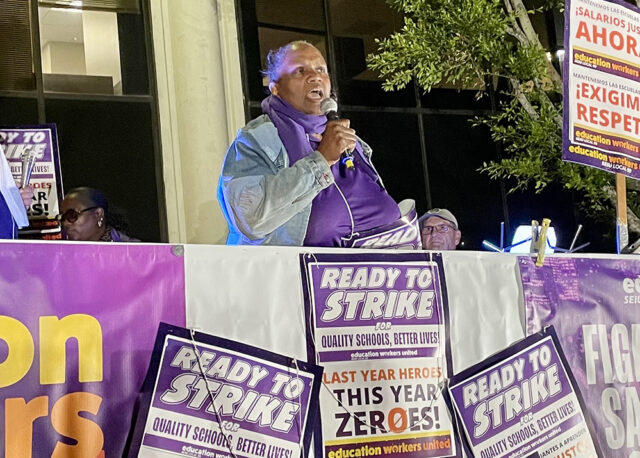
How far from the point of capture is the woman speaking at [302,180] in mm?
2941

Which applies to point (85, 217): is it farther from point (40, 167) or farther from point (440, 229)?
point (440, 229)

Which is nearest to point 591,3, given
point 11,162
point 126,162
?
point 11,162

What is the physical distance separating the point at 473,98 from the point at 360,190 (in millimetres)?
8367

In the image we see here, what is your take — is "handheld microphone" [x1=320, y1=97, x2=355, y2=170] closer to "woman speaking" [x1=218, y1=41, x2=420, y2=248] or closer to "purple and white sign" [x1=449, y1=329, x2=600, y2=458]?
"woman speaking" [x1=218, y1=41, x2=420, y2=248]

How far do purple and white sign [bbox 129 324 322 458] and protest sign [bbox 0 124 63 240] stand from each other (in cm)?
237

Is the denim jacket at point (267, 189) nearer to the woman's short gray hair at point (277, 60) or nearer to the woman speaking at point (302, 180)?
the woman speaking at point (302, 180)

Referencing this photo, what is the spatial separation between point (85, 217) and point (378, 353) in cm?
270

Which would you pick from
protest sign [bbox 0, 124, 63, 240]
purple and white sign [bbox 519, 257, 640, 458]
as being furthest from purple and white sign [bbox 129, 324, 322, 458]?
protest sign [bbox 0, 124, 63, 240]

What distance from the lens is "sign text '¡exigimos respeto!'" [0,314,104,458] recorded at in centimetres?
217

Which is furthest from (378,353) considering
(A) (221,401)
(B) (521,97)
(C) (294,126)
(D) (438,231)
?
(B) (521,97)

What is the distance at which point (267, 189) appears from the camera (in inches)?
116

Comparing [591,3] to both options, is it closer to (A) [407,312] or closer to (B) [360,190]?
(B) [360,190]

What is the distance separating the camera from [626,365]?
3068 mm

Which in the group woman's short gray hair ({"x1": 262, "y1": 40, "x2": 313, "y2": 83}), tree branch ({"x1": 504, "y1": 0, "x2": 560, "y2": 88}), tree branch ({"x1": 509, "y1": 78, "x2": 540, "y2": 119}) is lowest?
woman's short gray hair ({"x1": 262, "y1": 40, "x2": 313, "y2": 83})
